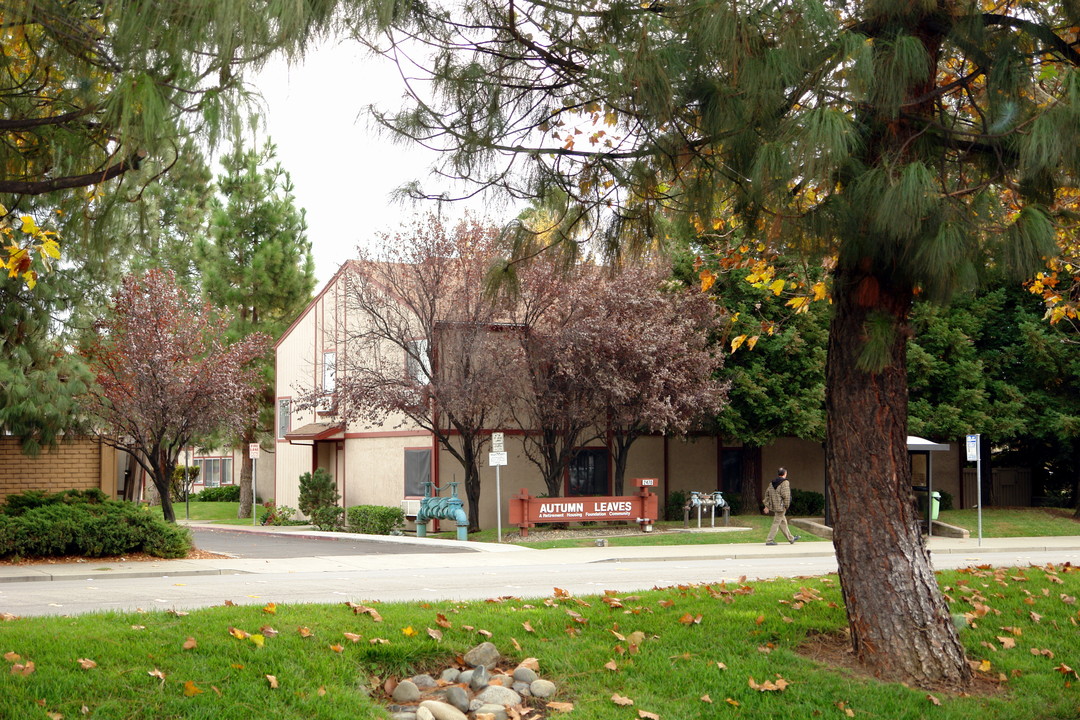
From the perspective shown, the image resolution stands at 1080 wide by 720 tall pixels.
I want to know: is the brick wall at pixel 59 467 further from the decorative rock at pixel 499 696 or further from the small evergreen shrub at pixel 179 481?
the small evergreen shrub at pixel 179 481

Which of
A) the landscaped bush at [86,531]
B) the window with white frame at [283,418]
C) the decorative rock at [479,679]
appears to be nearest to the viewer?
the decorative rock at [479,679]

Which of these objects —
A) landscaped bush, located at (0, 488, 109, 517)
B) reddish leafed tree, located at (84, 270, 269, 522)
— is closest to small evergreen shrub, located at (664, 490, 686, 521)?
reddish leafed tree, located at (84, 270, 269, 522)

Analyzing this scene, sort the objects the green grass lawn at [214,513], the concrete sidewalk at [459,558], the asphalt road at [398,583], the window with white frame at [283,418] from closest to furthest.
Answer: the asphalt road at [398,583] < the concrete sidewalk at [459,558] < the window with white frame at [283,418] < the green grass lawn at [214,513]

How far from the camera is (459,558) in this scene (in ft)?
70.3

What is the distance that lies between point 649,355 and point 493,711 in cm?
2006

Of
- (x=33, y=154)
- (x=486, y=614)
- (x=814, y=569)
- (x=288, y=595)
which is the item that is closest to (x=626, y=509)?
(x=814, y=569)

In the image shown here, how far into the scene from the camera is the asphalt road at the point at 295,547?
22828 millimetres

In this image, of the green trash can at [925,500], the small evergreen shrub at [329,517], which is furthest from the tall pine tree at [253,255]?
the green trash can at [925,500]

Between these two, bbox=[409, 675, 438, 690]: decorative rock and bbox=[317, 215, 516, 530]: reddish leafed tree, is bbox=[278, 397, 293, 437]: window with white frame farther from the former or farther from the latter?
bbox=[409, 675, 438, 690]: decorative rock

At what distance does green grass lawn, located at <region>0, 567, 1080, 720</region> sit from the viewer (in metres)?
6.58

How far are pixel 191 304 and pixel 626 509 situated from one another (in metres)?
14.0

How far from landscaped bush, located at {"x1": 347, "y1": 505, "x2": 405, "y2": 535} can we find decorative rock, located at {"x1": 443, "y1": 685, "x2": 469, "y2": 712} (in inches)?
900

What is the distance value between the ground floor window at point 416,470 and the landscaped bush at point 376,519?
75 centimetres

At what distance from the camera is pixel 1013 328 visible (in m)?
33.1
